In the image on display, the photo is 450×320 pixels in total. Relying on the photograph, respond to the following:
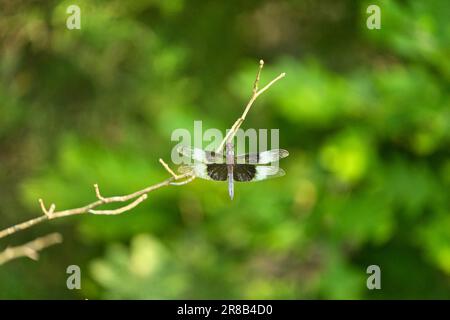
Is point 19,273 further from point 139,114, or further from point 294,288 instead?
point 294,288

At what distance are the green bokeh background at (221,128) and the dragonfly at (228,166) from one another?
152cm

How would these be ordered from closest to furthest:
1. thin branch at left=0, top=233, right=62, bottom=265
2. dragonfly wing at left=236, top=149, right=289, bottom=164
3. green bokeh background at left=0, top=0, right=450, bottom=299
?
thin branch at left=0, top=233, right=62, bottom=265 → dragonfly wing at left=236, top=149, right=289, bottom=164 → green bokeh background at left=0, top=0, right=450, bottom=299

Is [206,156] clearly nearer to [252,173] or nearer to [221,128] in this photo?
[252,173]

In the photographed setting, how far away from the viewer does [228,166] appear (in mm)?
1586

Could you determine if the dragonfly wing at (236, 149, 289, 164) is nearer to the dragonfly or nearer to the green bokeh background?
the dragonfly

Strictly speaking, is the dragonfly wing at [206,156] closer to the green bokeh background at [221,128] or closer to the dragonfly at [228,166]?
the dragonfly at [228,166]

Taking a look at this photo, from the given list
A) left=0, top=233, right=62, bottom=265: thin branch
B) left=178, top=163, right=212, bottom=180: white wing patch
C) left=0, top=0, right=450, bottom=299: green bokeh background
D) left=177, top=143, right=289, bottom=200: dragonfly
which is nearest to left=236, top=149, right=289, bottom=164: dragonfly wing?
left=177, top=143, right=289, bottom=200: dragonfly

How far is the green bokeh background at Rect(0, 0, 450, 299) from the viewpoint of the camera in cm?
329

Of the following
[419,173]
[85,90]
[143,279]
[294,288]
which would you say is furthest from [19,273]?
[419,173]

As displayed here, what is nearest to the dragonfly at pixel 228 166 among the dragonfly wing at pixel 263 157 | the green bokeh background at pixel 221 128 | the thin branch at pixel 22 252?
the dragonfly wing at pixel 263 157

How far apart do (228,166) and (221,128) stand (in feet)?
6.46

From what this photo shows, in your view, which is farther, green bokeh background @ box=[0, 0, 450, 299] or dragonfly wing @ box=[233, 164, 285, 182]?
green bokeh background @ box=[0, 0, 450, 299]

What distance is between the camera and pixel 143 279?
3439 millimetres

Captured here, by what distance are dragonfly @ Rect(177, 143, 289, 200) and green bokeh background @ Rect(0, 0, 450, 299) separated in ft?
5.00
